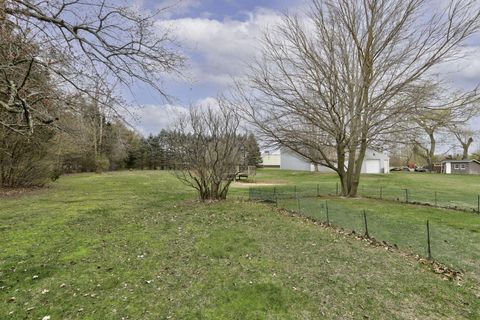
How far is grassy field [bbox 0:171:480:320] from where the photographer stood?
3.66m

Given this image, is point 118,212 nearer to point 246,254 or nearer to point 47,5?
point 246,254

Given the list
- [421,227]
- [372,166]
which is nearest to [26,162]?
[421,227]

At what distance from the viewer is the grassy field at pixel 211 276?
12.0 feet

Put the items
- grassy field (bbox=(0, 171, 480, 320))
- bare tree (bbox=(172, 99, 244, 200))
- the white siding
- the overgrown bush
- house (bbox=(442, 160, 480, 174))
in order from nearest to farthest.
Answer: grassy field (bbox=(0, 171, 480, 320))
bare tree (bbox=(172, 99, 244, 200))
the overgrown bush
the white siding
house (bbox=(442, 160, 480, 174))

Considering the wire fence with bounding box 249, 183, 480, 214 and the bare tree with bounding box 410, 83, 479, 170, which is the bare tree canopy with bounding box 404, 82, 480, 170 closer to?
the bare tree with bounding box 410, 83, 479, 170

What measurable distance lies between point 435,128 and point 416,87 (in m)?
2.09

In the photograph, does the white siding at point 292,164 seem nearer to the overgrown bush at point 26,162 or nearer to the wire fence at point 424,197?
the wire fence at point 424,197

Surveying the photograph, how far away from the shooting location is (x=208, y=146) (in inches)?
449

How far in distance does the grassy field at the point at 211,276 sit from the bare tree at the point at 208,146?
154 inches

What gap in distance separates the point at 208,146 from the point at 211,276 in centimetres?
720

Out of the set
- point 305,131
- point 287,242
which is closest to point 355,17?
point 305,131

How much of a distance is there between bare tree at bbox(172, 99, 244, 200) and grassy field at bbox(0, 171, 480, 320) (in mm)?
3920

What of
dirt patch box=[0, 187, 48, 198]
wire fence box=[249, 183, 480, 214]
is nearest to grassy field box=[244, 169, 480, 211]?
wire fence box=[249, 183, 480, 214]

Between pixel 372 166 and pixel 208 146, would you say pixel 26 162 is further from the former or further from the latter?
pixel 372 166
